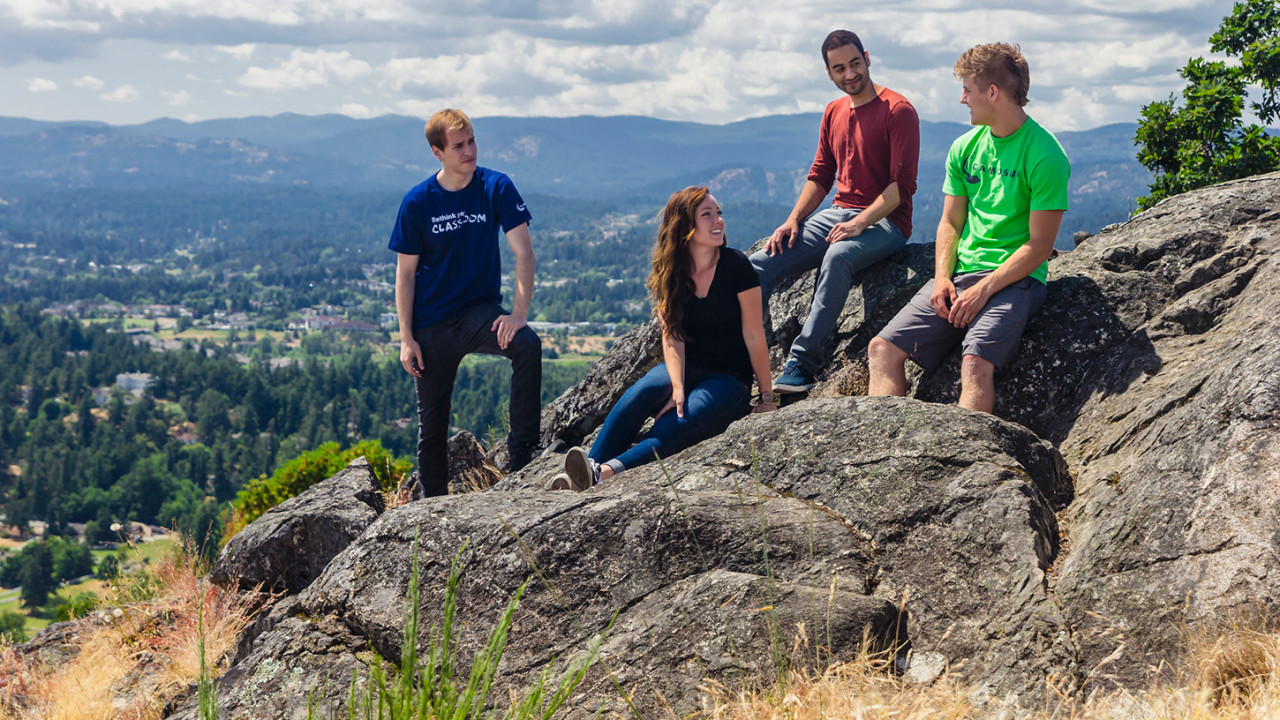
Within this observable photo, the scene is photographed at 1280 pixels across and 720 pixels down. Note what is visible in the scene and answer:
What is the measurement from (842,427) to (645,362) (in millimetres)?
3851

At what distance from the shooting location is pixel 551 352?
15850 cm

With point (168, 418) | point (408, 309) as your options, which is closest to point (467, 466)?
point (408, 309)

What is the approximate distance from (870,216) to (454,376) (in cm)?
383

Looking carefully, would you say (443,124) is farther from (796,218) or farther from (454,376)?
(796,218)

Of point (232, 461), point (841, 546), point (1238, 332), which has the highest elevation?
point (1238, 332)

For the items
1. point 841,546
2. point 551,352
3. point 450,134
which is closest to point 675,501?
point 841,546

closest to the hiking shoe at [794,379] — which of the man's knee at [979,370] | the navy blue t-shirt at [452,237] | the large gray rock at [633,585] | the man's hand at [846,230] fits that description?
the man's hand at [846,230]

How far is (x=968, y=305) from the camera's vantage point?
5785 mm

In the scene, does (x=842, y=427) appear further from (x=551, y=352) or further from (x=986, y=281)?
(x=551, y=352)

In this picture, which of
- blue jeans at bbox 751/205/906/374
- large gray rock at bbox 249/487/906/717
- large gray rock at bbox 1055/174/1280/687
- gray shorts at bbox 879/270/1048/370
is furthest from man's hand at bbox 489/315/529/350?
large gray rock at bbox 1055/174/1280/687

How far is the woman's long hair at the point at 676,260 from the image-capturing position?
639 centimetres

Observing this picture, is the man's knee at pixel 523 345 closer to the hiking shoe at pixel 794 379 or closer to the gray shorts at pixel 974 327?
the hiking shoe at pixel 794 379

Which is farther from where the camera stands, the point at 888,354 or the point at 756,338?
the point at 756,338

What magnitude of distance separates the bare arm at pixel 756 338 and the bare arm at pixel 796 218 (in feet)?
4.32
